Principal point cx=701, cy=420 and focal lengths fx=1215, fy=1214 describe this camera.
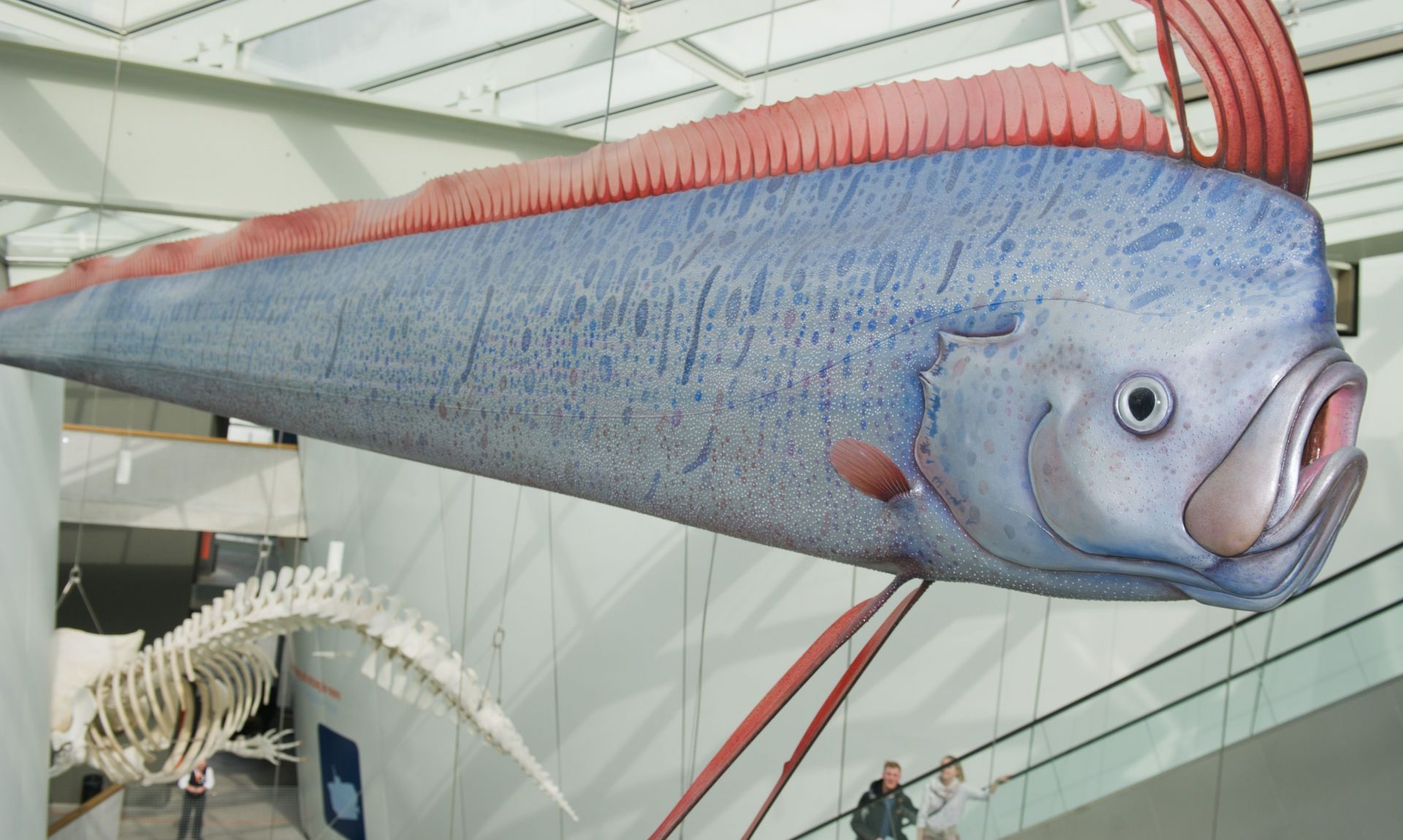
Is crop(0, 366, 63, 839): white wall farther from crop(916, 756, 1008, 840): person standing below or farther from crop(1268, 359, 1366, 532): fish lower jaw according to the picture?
crop(1268, 359, 1366, 532): fish lower jaw

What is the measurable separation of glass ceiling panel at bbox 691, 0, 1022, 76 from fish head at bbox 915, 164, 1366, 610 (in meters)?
5.53

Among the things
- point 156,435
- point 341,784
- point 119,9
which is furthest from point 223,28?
point 341,784

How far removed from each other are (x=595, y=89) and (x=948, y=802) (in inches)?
182

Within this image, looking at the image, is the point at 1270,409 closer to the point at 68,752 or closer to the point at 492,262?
the point at 492,262

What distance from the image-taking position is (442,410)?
2029 mm

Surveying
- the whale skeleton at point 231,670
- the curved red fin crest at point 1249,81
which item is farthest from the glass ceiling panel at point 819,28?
the curved red fin crest at point 1249,81

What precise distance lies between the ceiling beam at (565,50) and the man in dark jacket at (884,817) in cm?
421

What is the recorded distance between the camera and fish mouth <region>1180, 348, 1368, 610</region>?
1215mm

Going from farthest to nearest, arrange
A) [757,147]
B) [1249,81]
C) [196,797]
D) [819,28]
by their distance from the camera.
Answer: [196,797], [819,28], [757,147], [1249,81]

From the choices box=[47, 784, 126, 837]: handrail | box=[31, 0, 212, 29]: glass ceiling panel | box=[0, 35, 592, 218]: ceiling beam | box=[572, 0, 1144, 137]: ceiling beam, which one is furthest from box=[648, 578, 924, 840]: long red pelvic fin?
box=[47, 784, 126, 837]: handrail

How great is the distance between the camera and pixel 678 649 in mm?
11055

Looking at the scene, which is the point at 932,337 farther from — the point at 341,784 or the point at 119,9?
the point at 341,784

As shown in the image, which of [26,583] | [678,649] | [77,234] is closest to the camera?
[26,583]

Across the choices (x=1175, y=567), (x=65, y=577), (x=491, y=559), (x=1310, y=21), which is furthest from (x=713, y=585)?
(x=65, y=577)
